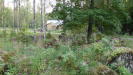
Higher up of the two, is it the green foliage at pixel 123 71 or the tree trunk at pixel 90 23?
the tree trunk at pixel 90 23

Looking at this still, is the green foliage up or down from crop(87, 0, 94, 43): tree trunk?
down

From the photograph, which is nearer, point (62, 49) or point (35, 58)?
point (35, 58)

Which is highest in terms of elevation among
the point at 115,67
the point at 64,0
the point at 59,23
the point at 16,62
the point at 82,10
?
the point at 64,0

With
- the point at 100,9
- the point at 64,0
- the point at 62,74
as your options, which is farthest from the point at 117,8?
the point at 62,74

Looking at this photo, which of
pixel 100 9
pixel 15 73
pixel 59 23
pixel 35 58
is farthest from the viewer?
pixel 59 23

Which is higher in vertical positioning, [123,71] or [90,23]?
[90,23]

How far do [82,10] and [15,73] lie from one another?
19.5ft

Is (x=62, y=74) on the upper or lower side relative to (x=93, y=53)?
lower

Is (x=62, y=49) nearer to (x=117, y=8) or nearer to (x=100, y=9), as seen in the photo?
(x=100, y=9)

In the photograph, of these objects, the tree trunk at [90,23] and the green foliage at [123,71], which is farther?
the tree trunk at [90,23]

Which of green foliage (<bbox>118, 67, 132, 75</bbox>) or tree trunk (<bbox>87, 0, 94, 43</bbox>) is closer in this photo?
green foliage (<bbox>118, 67, 132, 75</bbox>)

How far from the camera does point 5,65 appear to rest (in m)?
4.18

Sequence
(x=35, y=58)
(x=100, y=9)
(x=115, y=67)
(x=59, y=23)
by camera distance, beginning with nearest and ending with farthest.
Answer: (x=35, y=58) → (x=115, y=67) → (x=100, y=9) → (x=59, y=23)

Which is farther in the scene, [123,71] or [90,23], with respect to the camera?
[90,23]
